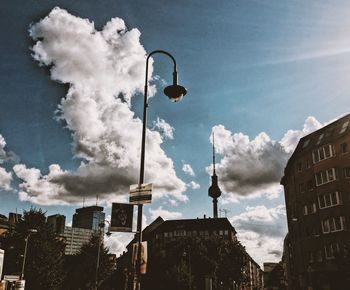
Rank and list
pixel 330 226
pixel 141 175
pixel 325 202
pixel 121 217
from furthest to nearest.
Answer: pixel 325 202 < pixel 330 226 < pixel 141 175 < pixel 121 217

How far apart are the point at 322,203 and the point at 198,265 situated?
2867 cm

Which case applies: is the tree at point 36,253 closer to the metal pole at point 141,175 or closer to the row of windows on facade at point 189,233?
the metal pole at point 141,175

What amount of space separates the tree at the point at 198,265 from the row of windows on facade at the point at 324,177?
21808mm

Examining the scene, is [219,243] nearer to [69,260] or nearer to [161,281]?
[161,281]

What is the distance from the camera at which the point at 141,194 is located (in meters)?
9.28

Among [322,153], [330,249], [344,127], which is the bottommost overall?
[330,249]

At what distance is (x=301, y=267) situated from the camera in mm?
40875

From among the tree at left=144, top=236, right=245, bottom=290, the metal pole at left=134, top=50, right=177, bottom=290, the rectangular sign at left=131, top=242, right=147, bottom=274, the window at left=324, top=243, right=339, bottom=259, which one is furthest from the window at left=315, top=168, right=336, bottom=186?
the rectangular sign at left=131, top=242, right=147, bottom=274

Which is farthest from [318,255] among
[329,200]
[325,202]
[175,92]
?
[175,92]

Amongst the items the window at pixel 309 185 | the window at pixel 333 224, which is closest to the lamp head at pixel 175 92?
the window at pixel 333 224

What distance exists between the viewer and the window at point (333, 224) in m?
34.1

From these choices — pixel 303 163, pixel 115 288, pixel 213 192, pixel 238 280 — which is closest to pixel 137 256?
pixel 303 163

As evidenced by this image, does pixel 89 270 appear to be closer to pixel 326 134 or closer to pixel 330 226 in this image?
pixel 330 226

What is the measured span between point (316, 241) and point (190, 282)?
2266 centimetres
